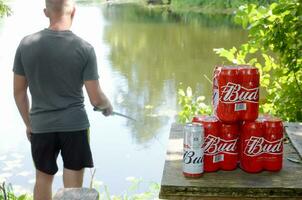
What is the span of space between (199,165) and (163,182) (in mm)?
141

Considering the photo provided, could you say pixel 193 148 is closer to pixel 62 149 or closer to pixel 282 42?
pixel 62 149

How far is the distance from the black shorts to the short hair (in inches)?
24.8

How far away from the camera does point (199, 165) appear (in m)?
1.81

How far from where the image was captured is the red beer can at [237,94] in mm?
1863

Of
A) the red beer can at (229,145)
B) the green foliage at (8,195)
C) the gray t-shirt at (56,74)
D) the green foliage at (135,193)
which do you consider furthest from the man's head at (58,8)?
the green foliage at (135,193)

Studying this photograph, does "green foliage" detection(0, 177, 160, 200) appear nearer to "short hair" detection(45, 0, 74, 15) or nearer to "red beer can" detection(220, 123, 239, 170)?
"short hair" detection(45, 0, 74, 15)

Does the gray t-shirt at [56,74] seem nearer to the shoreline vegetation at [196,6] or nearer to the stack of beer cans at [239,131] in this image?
the stack of beer cans at [239,131]

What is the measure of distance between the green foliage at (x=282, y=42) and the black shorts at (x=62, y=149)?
1.59 metres

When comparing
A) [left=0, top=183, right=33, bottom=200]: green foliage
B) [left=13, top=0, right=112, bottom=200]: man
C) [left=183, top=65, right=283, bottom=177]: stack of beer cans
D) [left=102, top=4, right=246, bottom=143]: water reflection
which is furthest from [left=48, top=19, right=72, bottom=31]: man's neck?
[left=102, top=4, right=246, bottom=143]: water reflection

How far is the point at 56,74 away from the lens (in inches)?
102

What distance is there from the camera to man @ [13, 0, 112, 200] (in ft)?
8.46

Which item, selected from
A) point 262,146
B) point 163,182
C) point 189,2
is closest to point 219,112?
point 262,146

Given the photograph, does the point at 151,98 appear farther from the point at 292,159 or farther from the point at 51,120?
the point at 292,159

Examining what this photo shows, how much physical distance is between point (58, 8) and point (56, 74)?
0.34m
